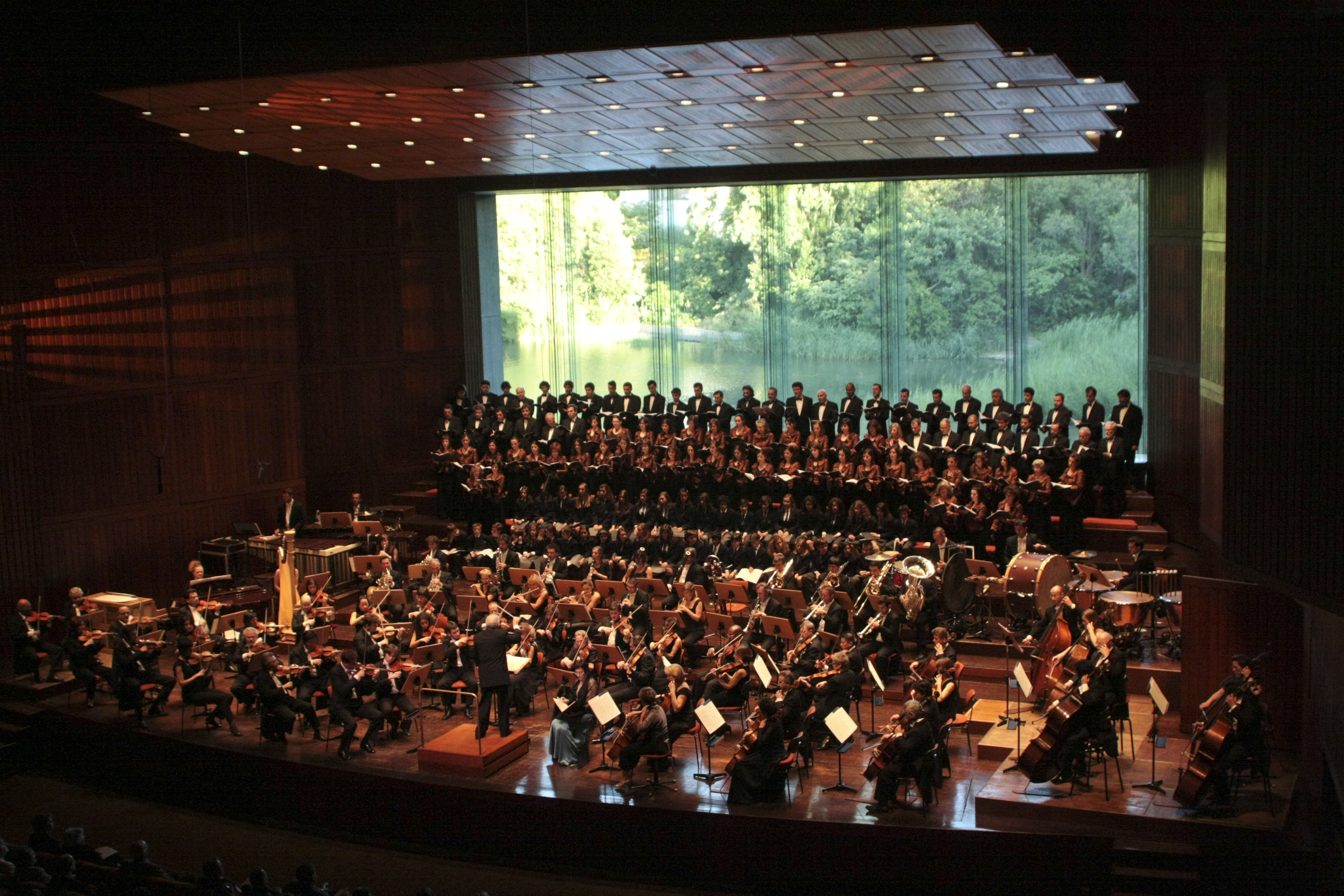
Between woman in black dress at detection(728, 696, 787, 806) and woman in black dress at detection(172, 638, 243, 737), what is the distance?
17.6ft

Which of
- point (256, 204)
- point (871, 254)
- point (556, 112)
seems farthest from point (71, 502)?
point (871, 254)

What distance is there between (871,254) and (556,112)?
21.8ft

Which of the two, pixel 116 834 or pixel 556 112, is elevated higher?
pixel 556 112

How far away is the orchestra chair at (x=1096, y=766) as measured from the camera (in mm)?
9555

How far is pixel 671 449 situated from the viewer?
16516 mm

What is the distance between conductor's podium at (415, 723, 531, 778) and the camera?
1074 centimetres

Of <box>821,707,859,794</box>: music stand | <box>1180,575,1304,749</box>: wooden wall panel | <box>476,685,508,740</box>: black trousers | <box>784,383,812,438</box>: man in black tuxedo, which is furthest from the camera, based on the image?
<box>784,383,812,438</box>: man in black tuxedo

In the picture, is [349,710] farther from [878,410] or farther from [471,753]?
[878,410]

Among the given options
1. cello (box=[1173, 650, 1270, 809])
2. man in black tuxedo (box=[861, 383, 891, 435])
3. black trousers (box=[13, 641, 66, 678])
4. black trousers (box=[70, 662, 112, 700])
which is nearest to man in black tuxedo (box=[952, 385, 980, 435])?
man in black tuxedo (box=[861, 383, 891, 435])

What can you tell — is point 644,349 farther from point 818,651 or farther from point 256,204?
point 818,651

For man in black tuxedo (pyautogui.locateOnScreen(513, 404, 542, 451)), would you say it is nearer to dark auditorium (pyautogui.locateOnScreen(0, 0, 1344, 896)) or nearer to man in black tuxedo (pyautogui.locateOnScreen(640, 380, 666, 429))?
dark auditorium (pyautogui.locateOnScreen(0, 0, 1344, 896))

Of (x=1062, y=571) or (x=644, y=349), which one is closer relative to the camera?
(x=1062, y=571)

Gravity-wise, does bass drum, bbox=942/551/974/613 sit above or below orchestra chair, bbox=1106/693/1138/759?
above

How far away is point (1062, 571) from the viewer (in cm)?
1235
